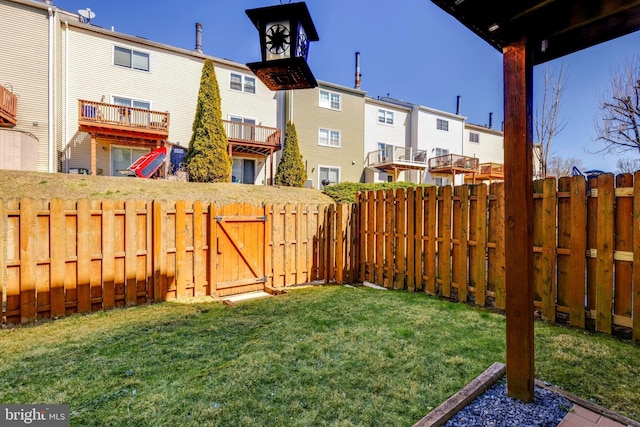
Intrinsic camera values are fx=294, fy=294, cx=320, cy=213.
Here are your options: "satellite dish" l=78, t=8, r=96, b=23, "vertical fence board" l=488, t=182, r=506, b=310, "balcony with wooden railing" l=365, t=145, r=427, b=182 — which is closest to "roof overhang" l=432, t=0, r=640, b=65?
"vertical fence board" l=488, t=182, r=506, b=310

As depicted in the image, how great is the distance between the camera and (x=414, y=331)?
3693 millimetres

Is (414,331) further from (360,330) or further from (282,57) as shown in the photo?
(282,57)

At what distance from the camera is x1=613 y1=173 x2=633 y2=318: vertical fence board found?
3453 millimetres

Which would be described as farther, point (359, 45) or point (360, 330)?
point (359, 45)

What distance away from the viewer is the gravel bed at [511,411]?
1991 mm

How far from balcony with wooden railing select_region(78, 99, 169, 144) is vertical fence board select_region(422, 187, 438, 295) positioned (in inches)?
516

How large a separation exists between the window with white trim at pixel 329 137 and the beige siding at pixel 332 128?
0.72 feet

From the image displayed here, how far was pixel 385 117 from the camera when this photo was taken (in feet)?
75.9

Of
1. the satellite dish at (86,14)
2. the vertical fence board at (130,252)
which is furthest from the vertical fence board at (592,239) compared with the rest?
the satellite dish at (86,14)

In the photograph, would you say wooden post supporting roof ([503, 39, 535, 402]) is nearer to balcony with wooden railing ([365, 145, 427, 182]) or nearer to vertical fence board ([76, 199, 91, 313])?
vertical fence board ([76, 199, 91, 313])

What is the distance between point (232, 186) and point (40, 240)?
929 centimetres

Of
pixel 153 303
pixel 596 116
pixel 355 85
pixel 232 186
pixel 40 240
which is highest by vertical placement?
pixel 355 85

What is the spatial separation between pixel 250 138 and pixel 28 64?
962cm

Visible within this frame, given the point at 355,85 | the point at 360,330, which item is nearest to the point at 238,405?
the point at 360,330
